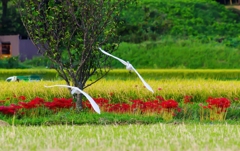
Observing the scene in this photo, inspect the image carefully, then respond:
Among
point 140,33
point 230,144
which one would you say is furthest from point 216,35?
point 230,144

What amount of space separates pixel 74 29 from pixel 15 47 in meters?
18.3

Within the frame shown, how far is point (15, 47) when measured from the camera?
30156 mm

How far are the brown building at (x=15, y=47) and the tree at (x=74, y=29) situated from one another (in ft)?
56.6

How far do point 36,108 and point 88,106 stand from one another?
109cm

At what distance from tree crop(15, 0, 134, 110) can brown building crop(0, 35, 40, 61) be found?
17243mm

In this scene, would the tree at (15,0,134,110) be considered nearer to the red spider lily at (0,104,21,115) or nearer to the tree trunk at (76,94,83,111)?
the tree trunk at (76,94,83,111)

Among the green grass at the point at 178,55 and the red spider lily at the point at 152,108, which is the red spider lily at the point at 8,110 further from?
the green grass at the point at 178,55

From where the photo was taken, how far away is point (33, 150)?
16.3ft

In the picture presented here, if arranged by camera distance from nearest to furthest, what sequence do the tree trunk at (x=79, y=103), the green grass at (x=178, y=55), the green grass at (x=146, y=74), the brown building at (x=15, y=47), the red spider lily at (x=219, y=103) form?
the red spider lily at (x=219, y=103) < the tree trunk at (x=79, y=103) < the green grass at (x=146, y=74) < the green grass at (x=178, y=55) < the brown building at (x=15, y=47)

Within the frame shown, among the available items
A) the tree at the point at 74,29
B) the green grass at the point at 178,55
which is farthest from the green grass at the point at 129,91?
the green grass at the point at 178,55

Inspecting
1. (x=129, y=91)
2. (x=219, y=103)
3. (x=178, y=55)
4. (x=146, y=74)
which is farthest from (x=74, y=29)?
(x=178, y=55)

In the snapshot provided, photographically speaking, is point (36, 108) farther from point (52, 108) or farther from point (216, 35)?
point (216, 35)

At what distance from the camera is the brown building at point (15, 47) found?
30.0 meters

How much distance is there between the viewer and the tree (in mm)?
11961
